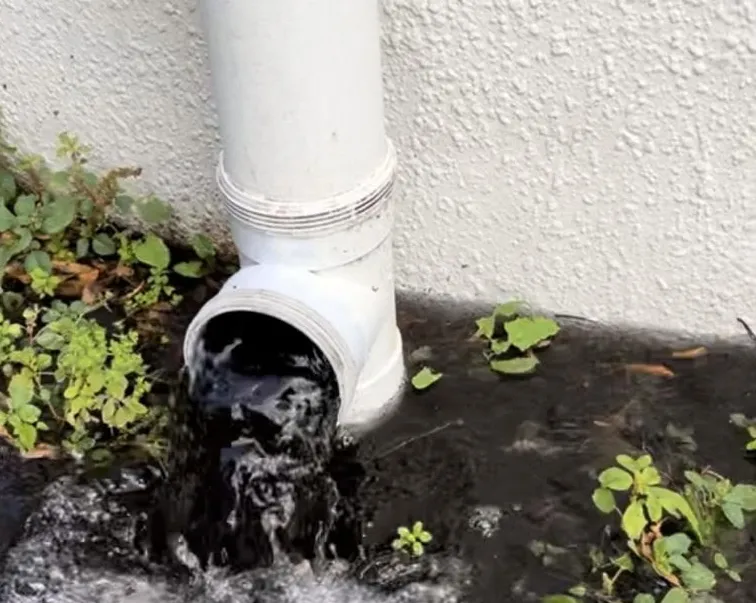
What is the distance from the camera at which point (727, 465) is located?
2373 mm

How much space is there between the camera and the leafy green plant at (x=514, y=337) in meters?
2.58

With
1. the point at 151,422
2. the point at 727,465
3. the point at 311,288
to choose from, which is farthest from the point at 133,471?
the point at 727,465

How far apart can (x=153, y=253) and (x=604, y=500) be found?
47.9 inches

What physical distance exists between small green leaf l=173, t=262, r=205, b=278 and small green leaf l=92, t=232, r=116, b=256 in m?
0.17

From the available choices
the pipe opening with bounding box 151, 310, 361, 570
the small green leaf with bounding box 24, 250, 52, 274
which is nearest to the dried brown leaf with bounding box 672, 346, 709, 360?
the pipe opening with bounding box 151, 310, 361, 570

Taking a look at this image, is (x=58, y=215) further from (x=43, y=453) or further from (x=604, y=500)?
(x=604, y=500)

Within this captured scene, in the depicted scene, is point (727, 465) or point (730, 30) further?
point (727, 465)

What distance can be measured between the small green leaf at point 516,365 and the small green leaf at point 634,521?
0.48 metres

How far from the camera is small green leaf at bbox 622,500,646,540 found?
2.15 meters

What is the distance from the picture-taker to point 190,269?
281 cm

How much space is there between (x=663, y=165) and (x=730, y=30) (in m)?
0.31

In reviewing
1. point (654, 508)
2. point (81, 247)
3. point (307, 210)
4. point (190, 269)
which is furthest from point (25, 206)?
point (654, 508)

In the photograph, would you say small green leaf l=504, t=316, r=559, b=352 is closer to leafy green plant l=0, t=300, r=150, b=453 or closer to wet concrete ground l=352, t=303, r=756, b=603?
wet concrete ground l=352, t=303, r=756, b=603

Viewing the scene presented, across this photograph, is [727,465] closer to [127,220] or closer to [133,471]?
[133,471]
